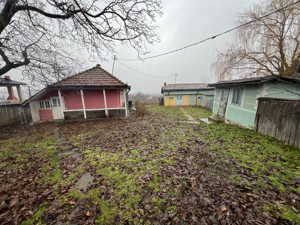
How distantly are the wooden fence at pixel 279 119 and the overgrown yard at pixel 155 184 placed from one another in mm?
454

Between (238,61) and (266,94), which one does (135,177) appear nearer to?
(266,94)

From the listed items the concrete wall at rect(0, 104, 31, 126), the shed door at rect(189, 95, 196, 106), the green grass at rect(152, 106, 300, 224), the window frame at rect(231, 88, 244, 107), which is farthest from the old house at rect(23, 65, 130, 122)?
the shed door at rect(189, 95, 196, 106)

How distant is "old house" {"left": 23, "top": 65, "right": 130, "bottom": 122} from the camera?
9.70 meters

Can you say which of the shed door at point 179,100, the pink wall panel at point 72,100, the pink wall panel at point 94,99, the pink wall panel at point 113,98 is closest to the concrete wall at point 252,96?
the pink wall panel at point 113,98

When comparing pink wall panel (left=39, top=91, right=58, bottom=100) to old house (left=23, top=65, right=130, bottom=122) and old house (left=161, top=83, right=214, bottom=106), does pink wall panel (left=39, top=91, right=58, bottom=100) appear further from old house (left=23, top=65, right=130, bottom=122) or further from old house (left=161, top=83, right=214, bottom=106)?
old house (left=161, top=83, right=214, bottom=106)

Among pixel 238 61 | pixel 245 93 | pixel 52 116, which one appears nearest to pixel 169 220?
pixel 245 93

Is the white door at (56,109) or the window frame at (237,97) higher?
the window frame at (237,97)

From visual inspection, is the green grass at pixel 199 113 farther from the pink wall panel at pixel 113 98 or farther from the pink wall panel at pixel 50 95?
the pink wall panel at pixel 50 95

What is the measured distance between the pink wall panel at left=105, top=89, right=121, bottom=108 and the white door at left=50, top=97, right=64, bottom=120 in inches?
168

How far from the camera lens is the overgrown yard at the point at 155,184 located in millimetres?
2131

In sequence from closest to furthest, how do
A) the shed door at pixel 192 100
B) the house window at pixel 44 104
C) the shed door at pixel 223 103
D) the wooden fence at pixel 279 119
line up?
1. the wooden fence at pixel 279 119
2. the shed door at pixel 223 103
3. the house window at pixel 44 104
4. the shed door at pixel 192 100

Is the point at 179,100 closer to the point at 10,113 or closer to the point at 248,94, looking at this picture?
the point at 248,94

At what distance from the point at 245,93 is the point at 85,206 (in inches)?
364

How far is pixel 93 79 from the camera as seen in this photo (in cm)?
1007
